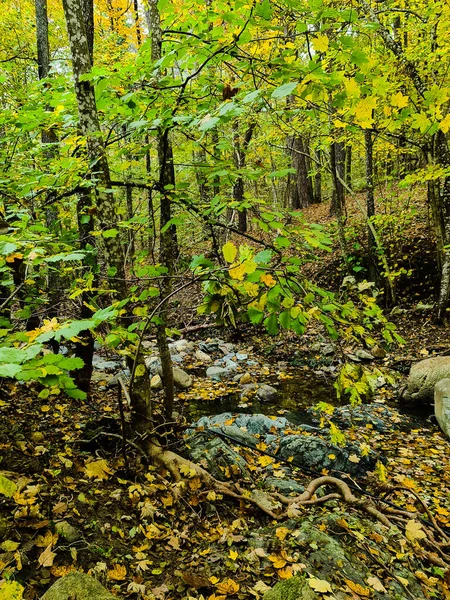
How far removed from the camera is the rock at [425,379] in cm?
642

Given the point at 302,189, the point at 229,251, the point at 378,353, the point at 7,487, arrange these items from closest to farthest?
the point at 7,487 < the point at 229,251 < the point at 378,353 < the point at 302,189

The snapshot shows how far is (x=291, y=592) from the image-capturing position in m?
2.06

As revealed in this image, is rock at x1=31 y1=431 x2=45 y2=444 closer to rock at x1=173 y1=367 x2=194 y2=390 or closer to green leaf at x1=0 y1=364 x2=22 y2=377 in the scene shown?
green leaf at x1=0 y1=364 x2=22 y2=377

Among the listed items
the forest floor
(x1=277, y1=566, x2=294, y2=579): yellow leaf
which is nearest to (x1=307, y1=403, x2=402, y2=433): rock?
the forest floor

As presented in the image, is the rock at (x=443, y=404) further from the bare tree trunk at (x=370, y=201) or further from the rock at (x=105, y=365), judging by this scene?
the rock at (x=105, y=365)

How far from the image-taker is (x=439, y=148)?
7523 mm

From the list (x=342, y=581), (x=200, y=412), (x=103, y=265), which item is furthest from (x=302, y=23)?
(x=200, y=412)

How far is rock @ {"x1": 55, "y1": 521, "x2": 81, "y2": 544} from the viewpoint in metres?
2.41

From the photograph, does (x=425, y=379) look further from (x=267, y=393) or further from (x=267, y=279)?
(x=267, y=279)

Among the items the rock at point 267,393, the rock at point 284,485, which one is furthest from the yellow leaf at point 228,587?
the rock at point 267,393

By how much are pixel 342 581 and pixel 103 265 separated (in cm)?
337

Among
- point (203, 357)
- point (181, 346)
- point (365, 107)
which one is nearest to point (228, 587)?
point (365, 107)

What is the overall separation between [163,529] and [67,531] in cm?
77

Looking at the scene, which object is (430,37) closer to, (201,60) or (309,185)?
(201,60)
